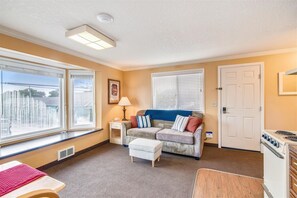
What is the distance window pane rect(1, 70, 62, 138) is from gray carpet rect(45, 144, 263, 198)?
1.05 metres

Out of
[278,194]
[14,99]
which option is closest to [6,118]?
[14,99]

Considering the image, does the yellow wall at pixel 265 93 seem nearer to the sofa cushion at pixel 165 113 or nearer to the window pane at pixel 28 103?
the sofa cushion at pixel 165 113

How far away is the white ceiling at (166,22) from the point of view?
1.56 metres

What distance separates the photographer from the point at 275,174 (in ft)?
4.58

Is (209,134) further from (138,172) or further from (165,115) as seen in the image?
(138,172)

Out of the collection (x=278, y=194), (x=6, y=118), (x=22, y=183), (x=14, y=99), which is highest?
(x=14, y=99)

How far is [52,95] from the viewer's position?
3371 mm

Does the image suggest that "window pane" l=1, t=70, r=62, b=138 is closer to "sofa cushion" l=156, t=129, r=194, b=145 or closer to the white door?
"sofa cushion" l=156, t=129, r=194, b=145

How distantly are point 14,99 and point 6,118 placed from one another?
1.21 feet

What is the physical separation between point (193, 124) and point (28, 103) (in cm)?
358

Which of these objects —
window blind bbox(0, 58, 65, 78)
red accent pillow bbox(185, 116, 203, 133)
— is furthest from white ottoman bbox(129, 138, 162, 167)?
window blind bbox(0, 58, 65, 78)

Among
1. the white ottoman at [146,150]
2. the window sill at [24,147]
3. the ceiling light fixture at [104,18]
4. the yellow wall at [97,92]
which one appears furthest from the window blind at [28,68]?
the white ottoman at [146,150]

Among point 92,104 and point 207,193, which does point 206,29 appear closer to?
point 207,193

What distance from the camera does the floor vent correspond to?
2771mm
